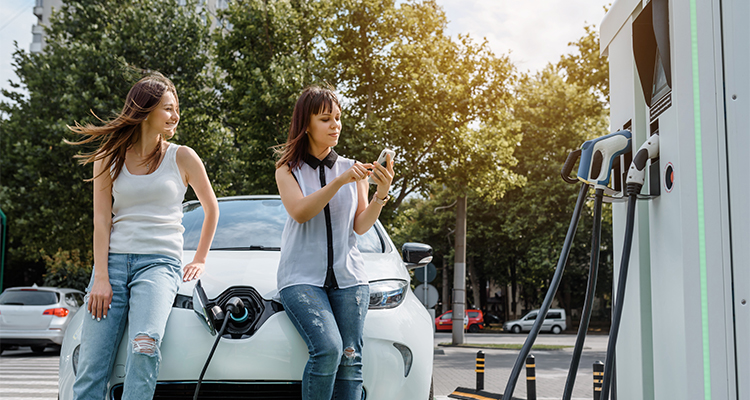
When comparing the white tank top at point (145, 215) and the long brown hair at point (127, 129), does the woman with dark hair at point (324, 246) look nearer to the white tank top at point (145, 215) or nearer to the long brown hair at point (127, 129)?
the white tank top at point (145, 215)

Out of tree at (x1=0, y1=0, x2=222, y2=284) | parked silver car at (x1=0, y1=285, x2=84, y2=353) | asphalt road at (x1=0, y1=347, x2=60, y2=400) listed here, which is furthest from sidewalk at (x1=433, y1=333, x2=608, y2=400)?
tree at (x1=0, y1=0, x2=222, y2=284)

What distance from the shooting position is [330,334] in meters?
2.42

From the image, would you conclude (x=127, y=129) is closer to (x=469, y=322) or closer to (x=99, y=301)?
(x=99, y=301)

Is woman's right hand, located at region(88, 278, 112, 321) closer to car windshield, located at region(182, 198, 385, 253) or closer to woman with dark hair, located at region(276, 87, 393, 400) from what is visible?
woman with dark hair, located at region(276, 87, 393, 400)

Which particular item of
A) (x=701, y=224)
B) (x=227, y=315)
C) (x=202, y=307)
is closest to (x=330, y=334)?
(x=227, y=315)

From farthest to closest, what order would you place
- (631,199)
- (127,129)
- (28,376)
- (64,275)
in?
(64,275), (28,376), (127,129), (631,199)

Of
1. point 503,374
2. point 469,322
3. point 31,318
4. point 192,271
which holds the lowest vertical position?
point 469,322

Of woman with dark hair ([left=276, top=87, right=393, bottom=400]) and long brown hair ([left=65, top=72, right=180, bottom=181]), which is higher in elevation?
long brown hair ([left=65, top=72, right=180, bottom=181])

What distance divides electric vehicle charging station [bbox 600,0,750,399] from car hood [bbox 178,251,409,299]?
1.34 m

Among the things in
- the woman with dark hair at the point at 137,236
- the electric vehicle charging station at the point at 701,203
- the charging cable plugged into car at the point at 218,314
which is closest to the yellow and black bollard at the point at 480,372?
the woman with dark hair at the point at 137,236

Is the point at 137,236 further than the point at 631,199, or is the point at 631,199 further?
the point at 137,236

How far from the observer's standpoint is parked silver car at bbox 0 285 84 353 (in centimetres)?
1261

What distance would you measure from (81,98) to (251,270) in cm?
1592

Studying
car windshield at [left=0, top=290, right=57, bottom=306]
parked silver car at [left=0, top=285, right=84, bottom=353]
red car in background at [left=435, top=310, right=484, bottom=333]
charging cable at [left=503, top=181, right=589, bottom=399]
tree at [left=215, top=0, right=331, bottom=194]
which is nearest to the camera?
charging cable at [left=503, top=181, right=589, bottom=399]
